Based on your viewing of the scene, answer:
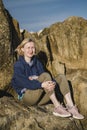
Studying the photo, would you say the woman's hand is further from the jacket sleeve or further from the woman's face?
the woman's face

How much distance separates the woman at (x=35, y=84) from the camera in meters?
10.5

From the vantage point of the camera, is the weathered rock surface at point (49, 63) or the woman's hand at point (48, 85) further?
the woman's hand at point (48, 85)

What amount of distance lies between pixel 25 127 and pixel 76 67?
233 inches

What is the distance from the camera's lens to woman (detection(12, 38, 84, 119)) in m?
10.5

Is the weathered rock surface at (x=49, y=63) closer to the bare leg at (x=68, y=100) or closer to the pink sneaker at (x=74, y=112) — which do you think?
the pink sneaker at (x=74, y=112)

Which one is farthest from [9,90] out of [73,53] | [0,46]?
[73,53]

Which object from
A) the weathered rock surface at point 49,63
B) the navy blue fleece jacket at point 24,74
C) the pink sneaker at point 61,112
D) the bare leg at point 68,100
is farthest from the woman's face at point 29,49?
the pink sneaker at point 61,112

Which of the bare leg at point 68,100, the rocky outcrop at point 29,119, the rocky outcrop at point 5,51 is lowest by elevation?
the rocky outcrop at point 29,119

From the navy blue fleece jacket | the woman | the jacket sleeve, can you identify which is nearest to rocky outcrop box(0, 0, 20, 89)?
the woman

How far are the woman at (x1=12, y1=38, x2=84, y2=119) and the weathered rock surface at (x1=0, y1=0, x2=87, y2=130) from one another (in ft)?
0.91

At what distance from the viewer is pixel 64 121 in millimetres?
10398

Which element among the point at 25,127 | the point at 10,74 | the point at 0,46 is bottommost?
the point at 25,127

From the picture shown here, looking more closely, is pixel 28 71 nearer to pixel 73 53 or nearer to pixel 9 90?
pixel 9 90

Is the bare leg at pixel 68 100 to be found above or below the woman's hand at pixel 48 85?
below
